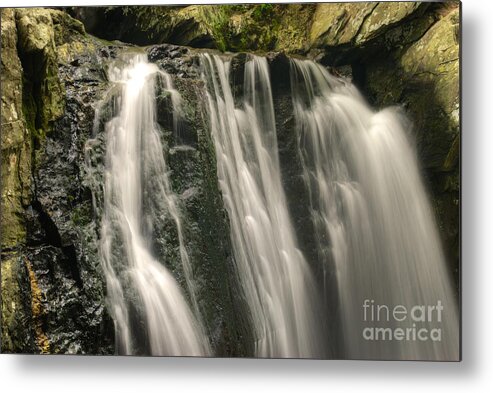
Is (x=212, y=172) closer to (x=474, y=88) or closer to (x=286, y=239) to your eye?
(x=286, y=239)

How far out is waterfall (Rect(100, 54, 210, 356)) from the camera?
2.94 meters

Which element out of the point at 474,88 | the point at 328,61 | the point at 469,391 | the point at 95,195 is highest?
the point at 328,61

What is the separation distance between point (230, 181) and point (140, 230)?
511mm

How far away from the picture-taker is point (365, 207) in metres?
2.96

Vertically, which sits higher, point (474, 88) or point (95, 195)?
point (474, 88)

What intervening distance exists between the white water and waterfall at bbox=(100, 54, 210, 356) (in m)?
0.70

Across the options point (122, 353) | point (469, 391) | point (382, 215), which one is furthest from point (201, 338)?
point (469, 391)

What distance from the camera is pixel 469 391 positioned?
2.78 m

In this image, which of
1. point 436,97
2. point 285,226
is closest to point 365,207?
point 285,226

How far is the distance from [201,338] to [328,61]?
149 cm

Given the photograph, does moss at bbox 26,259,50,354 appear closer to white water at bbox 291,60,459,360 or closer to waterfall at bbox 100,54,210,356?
waterfall at bbox 100,54,210,356

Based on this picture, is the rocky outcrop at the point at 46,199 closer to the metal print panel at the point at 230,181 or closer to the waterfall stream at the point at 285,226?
the metal print panel at the point at 230,181

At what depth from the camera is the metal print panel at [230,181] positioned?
2.91 metres

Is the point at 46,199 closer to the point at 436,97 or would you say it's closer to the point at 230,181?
the point at 230,181
